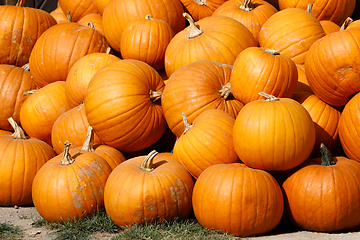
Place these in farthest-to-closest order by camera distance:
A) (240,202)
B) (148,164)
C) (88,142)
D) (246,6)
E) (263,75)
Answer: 1. (246,6)
2. (88,142)
3. (263,75)
4. (148,164)
5. (240,202)

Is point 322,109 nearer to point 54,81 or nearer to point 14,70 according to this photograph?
point 54,81

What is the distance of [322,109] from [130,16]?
2.77 metres

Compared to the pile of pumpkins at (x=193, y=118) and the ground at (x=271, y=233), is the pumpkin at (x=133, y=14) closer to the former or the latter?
the pile of pumpkins at (x=193, y=118)

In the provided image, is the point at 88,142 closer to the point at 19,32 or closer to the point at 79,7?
the point at 19,32

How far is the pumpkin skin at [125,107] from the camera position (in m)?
4.13

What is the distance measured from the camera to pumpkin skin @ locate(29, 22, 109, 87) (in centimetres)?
530

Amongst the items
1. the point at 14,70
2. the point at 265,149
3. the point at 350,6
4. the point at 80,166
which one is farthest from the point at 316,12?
the point at 14,70

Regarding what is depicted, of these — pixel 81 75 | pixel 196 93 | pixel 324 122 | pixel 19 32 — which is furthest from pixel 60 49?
pixel 324 122

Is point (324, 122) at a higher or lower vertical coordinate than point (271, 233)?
higher

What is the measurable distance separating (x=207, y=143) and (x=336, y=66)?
1380 mm

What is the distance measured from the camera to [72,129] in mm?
4500

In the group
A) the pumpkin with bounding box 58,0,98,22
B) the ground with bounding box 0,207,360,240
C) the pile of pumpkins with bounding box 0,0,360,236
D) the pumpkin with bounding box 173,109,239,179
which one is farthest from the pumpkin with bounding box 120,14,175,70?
the ground with bounding box 0,207,360,240

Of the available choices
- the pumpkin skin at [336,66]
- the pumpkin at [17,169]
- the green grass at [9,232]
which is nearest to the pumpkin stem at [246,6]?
the pumpkin skin at [336,66]

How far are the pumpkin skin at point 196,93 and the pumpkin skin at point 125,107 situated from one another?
0.20 meters
